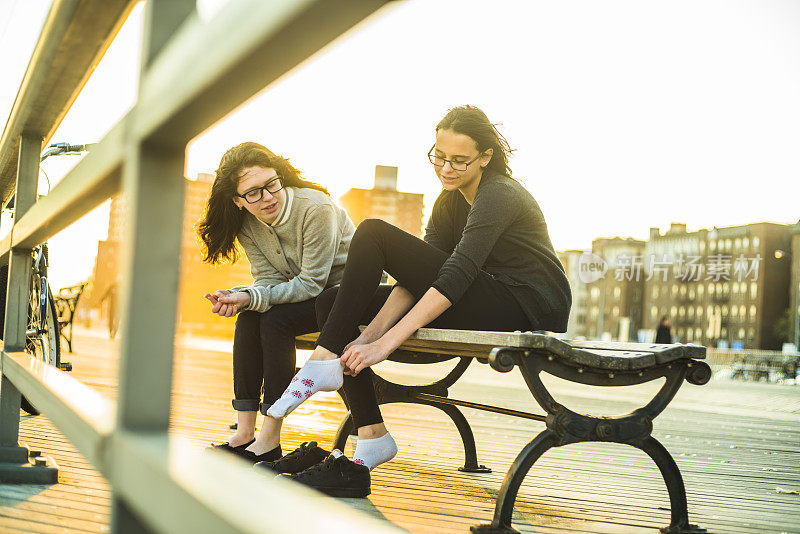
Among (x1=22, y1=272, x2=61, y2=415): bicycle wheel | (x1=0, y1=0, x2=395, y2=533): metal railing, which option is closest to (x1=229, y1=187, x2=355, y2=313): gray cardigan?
(x1=22, y1=272, x2=61, y2=415): bicycle wheel

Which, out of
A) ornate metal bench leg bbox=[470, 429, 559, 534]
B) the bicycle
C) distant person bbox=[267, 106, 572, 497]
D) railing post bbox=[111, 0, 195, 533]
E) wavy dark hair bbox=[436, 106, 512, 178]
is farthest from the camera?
the bicycle

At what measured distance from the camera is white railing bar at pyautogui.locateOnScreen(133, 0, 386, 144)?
0.49 meters

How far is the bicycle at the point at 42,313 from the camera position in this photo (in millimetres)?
3518

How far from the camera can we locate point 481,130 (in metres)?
2.74

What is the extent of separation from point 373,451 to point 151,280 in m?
1.81

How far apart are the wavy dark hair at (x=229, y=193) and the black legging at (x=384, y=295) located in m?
0.61

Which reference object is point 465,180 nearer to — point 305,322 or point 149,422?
point 305,322

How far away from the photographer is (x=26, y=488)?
1.97 meters

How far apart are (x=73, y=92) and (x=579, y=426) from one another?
→ 57.3 inches

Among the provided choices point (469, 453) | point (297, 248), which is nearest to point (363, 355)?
point (297, 248)

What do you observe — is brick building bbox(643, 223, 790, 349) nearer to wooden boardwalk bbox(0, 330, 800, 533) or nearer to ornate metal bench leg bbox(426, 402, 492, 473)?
wooden boardwalk bbox(0, 330, 800, 533)

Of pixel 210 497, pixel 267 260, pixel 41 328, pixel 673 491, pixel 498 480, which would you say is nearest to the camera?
pixel 210 497

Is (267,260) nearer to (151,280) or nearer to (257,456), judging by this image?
(257,456)

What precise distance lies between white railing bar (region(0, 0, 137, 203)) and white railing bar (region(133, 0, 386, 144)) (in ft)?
1.40
